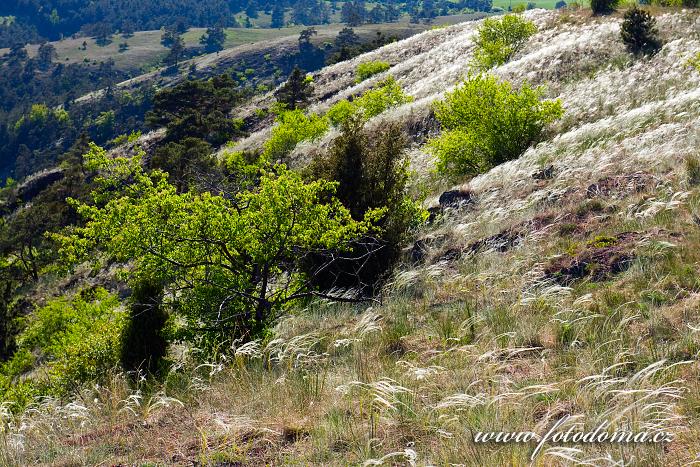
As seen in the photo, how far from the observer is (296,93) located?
62.2 meters

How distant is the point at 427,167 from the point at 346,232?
11732 mm

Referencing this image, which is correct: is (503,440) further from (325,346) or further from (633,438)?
(325,346)

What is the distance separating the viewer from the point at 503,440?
3377mm

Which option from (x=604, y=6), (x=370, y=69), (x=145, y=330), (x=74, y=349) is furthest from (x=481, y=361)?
(x=370, y=69)

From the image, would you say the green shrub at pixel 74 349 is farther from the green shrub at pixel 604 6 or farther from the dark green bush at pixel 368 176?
the green shrub at pixel 604 6

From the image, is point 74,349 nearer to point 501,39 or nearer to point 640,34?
point 640,34

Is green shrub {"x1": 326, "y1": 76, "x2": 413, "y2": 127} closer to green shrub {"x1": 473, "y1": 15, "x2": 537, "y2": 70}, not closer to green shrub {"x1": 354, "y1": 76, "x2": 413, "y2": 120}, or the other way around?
green shrub {"x1": 354, "y1": 76, "x2": 413, "y2": 120}

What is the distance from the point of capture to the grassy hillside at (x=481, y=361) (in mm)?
3600

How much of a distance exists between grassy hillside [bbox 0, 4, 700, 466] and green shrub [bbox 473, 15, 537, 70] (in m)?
26.5

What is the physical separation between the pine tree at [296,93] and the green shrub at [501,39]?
2627 cm

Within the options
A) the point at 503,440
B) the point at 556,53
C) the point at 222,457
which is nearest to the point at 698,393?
the point at 503,440

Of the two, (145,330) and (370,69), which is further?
(370,69)

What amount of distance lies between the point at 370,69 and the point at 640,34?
38.6 metres

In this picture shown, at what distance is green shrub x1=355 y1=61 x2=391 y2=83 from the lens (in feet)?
195
